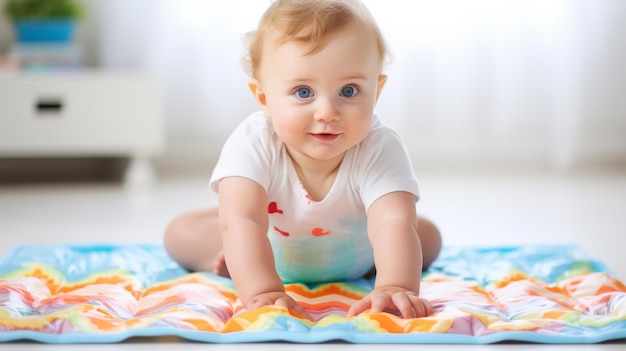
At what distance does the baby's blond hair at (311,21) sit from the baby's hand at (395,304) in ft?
1.12

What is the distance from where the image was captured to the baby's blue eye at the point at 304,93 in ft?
4.20

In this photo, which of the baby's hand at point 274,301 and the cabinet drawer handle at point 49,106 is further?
the cabinet drawer handle at point 49,106

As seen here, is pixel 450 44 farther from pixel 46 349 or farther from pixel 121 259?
pixel 46 349

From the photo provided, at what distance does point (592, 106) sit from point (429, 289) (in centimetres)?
206

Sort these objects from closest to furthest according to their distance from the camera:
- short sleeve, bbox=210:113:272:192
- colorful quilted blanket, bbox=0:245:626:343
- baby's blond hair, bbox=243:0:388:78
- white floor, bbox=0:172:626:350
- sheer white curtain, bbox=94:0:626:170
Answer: colorful quilted blanket, bbox=0:245:626:343, baby's blond hair, bbox=243:0:388:78, short sleeve, bbox=210:113:272:192, white floor, bbox=0:172:626:350, sheer white curtain, bbox=94:0:626:170

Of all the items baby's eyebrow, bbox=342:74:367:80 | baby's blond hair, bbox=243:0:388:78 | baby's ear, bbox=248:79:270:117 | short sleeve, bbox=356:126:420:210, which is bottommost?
short sleeve, bbox=356:126:420:210

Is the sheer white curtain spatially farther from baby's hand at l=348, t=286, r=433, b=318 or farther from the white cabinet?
baby's hand at l=348, t=286, r=433, b=318

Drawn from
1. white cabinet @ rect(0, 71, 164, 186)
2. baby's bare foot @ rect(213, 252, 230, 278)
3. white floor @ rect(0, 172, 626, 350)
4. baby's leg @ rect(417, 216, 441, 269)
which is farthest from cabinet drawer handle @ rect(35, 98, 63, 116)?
baby's leg @ rect(417, 216, 441, 269)

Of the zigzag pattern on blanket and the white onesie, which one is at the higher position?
the white onesie

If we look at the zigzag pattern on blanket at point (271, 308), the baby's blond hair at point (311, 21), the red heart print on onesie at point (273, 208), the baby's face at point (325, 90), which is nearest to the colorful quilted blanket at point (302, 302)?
the zigzag pattern on blanket at point (271, 308)

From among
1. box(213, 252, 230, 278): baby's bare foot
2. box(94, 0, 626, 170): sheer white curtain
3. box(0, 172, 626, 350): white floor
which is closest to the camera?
box(213, 252, 230, 278): baby's bare foot

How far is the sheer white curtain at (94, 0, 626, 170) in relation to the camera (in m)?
3.16

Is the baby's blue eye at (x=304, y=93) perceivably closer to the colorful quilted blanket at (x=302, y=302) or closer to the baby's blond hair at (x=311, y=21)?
the baby's blond hair at (x=311, y=21)

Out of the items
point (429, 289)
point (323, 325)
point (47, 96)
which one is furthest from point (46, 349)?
point (47, 96)
